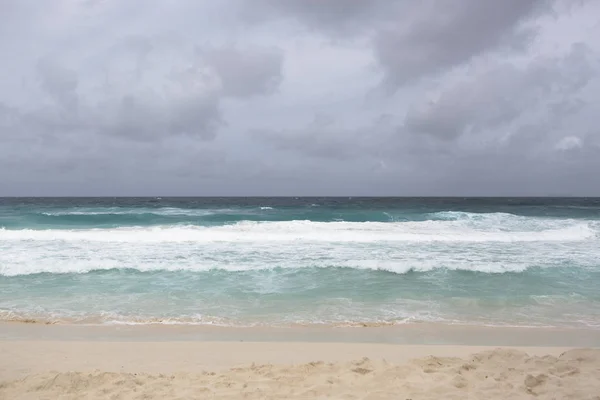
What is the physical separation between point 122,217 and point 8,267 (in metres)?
19.3

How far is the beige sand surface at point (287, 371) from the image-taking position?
3.99 m

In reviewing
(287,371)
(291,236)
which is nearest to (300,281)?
(287,371)

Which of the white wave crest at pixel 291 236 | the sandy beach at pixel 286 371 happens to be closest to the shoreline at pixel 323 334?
the sandy beach at pixel 286 371

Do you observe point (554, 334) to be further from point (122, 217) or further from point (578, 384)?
point (122, 217)

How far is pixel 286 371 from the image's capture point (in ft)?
14.9

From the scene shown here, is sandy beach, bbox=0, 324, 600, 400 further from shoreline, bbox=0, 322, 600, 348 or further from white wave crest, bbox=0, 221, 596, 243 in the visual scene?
white wave crest, bbox=0, 221, 596, 243

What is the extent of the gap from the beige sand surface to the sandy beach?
1cm

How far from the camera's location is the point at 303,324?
6621mm

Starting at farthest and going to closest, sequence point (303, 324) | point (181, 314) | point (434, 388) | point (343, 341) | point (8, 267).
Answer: point (8, 267) → point (181, 314) → point (303, 324) → point (343, 341) → point (434, 388)

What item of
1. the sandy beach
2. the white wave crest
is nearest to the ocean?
the white wave crest

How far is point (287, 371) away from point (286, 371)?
0.01 m

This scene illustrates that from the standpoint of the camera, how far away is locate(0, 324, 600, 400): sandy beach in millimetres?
3988

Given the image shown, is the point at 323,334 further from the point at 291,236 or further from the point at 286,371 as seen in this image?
the point at 291,236

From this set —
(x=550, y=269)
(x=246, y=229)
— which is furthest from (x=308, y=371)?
(x=246, y=229)
